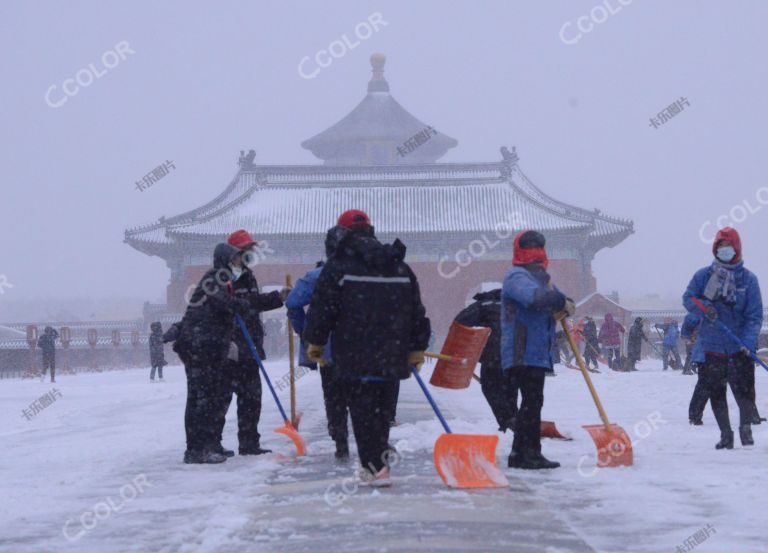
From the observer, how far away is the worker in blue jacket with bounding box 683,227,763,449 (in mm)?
7730

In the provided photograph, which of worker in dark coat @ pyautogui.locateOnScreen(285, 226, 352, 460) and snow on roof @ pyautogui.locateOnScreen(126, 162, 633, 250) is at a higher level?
snow on roof @ pyautogui.locateOnScreen(126, 162, 633, 250)

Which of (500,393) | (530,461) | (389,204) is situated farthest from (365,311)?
(389,204)

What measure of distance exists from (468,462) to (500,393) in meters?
2.63

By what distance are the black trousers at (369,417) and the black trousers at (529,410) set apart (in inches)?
42.5

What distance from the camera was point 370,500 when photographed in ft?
18.0

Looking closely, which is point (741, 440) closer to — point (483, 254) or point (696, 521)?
point (696, 521)

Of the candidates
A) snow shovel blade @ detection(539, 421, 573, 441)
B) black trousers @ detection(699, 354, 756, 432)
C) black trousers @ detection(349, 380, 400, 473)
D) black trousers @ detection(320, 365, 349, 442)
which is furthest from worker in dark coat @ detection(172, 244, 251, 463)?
black trousers @ detection(699, 354, 756, 432)

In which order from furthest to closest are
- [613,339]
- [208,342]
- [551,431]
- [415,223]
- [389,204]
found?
[389,204], [415,223], [613,339], [551,431], [208,342]

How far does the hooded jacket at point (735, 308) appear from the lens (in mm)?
7730

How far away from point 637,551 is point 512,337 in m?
2.66

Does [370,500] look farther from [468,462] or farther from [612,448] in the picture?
[612,448]

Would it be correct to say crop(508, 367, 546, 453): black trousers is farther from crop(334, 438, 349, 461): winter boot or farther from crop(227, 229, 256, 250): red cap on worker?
crop(227, 229, 256, 250): red cap on worker

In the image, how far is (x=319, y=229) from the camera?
42.5 metres

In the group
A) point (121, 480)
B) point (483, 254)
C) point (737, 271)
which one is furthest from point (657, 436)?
point (483, 254)
